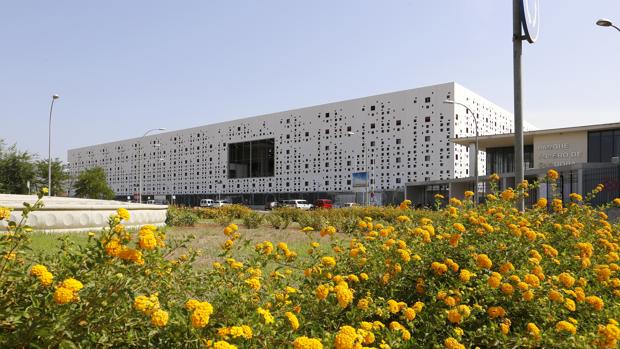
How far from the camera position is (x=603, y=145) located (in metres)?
40.3

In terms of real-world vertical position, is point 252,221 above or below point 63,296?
below

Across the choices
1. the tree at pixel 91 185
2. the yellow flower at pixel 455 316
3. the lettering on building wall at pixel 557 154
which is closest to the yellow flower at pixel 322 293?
the yellow flower at pixel 455 316

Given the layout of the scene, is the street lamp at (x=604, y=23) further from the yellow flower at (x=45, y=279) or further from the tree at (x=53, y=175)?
the tree at (x=53, y=175)

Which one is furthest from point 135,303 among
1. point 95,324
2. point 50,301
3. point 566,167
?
point 566,167

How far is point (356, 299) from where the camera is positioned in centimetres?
369

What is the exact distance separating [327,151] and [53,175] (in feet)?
128

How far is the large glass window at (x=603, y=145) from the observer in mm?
39750

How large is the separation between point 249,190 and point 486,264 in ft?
270

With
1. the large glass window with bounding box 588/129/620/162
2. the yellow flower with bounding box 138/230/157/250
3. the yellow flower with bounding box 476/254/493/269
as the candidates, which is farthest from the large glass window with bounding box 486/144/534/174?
the yellow flower with bounding box 138/230/157/250

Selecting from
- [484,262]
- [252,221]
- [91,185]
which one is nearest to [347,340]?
[484,262]

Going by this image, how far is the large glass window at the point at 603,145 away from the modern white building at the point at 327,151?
16519mm

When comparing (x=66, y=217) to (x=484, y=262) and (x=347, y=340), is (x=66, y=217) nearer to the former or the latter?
(x=484, y=262)

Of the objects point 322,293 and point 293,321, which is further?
point 322,293

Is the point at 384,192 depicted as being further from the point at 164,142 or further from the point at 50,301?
the point at 50,301
